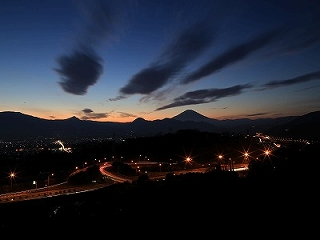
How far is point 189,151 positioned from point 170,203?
62.3 m

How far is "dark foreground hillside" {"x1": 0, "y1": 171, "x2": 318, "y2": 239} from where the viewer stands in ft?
55.8

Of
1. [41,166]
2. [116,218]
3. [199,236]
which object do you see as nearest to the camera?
[199,236]

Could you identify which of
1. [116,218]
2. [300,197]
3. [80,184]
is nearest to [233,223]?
[300,197]

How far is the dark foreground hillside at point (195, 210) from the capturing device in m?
17.0

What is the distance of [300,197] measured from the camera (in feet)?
66.7

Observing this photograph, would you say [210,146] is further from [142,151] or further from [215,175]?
[215,175]

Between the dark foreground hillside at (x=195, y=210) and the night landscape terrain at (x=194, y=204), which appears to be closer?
the dark foreground hillside at (x=195, y=210)

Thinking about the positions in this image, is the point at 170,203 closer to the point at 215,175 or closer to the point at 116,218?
the point at 116,218

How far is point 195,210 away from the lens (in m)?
20.4

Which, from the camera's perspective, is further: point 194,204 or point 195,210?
point 194,204

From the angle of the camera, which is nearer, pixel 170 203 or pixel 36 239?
pixel 36 239

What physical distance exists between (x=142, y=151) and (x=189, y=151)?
16.0 metres

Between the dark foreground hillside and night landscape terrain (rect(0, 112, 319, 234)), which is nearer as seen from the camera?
the dark foreground hillside

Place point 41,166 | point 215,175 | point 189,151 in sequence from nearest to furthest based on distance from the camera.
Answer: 1. point 215,175
2. point 41,166
3. point 189,151
